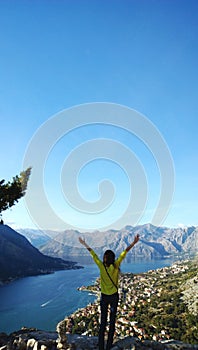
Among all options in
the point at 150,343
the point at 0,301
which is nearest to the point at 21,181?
the point at 150,343

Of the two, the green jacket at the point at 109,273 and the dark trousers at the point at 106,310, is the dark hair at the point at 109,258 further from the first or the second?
the dark trousers at the point at 106,310

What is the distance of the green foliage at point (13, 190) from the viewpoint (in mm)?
12500

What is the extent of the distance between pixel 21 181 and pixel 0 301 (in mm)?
62897

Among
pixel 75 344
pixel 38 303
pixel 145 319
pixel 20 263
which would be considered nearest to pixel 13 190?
pixel 75 344

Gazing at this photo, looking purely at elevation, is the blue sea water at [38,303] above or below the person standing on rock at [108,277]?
below

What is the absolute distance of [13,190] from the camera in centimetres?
1284

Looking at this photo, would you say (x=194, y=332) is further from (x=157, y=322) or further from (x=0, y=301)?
(x=0, y=301)

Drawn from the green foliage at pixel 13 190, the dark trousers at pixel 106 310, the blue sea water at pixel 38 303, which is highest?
the green foliage at pixel 13 190

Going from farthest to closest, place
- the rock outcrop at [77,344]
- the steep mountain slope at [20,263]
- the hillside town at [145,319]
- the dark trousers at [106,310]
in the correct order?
the steep mountain slope at [20,263] → the hillside town at [145,319] → the rock outcrop at [77,344] → the dark trousers at [106,310]

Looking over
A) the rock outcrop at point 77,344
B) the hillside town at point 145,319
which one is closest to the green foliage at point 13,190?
the rock outcrop at point 77,344

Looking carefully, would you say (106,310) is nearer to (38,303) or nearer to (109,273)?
(109,273)

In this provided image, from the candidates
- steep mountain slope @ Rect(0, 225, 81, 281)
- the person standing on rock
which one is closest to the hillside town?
the person standing on rock

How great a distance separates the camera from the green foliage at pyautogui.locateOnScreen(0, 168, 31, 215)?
12500mm

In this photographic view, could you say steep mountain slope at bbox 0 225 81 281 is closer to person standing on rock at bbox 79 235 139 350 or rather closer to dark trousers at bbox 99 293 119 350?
dark trousers at bbox 99 293 119 350
